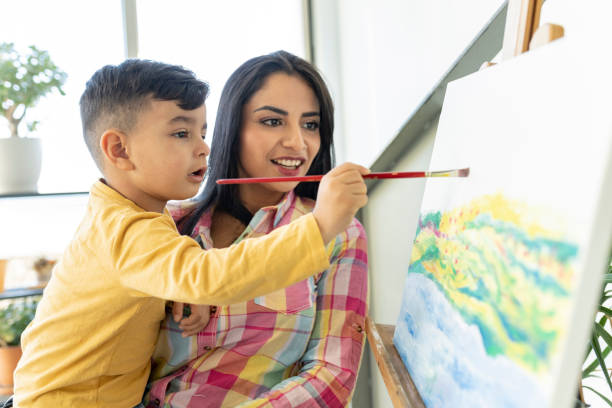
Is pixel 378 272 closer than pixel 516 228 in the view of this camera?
No

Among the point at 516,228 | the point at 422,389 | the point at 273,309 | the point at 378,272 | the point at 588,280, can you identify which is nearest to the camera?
the point at 588,280

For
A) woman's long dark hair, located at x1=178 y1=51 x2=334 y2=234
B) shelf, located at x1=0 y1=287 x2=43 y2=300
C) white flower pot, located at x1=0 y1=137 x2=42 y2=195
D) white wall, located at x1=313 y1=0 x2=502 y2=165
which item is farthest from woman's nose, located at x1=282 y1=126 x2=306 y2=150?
shelf, located at x1=0 y1=287 x2=43 y2=300

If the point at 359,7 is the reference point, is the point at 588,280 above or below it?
below

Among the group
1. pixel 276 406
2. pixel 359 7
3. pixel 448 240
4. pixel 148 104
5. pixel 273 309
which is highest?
→ pixel 359 7

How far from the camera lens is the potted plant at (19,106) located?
1827mm

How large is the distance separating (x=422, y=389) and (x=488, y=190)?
304 millimetres

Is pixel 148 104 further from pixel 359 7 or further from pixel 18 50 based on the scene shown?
pixel 18 50

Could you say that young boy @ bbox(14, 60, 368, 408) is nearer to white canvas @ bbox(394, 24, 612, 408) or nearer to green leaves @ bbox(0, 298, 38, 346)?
white canvas @ bbox(394, 24, 612, 408)

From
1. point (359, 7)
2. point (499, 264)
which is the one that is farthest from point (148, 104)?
point (359, 7)

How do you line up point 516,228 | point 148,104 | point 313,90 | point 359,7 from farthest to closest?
point 359,7, point 313,90, point 148,104, point 516,228

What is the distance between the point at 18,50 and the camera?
1.86 m

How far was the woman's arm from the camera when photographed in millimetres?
983

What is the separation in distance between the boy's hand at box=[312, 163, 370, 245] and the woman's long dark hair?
1.75 ft

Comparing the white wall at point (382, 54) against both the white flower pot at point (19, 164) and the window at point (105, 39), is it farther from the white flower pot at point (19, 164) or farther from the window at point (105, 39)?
the white flower pot at point (19, 164)
